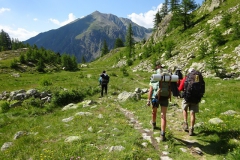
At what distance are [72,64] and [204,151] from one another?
266ft

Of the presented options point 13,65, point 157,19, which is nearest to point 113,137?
point 13,65

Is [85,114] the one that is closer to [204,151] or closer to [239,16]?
[204,151]

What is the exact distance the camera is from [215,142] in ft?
26.7

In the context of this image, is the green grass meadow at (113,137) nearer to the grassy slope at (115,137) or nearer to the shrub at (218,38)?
the grassy slope at (115,137)

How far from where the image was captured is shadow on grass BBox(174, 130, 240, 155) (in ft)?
24.4

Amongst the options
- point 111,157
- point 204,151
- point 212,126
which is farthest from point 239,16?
point 111,157

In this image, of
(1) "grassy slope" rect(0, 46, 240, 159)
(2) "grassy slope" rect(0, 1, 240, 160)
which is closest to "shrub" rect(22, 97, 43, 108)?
(2) "grassy slope" rect(0, 1, 240, 160)

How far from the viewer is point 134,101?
16844 mm

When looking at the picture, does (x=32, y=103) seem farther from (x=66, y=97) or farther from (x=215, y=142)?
Result: (x=215, y=142)

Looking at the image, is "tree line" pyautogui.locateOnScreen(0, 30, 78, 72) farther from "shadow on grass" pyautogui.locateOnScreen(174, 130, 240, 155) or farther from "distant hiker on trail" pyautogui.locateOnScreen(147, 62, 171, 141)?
"shadow on grass" pyautogui.locateOnScreen(174, 130, 240, 155)

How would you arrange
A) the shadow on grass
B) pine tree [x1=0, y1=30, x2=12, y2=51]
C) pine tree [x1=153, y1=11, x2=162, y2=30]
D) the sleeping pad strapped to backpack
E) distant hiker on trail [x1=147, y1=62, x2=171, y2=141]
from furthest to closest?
pine tree [x1=0, y1=30, x2=12, y2=51] → pine tree [x1=153, y1=11, x2=162, y2=30] → the sleeping pad strapped to backpack → distant hiker on trail [x1=147, y1=62, x2=171, y2=141] → the shadow on grass

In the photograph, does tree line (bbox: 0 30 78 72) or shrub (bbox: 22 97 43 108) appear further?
tree line (bbox: 0 30 78 72)

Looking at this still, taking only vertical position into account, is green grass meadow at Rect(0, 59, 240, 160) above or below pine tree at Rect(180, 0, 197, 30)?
below

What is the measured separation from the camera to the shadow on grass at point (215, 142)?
7451mm
